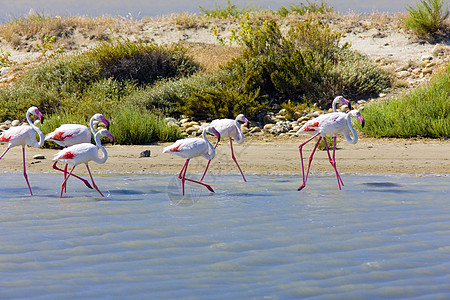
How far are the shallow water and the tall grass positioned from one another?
9.72 feet

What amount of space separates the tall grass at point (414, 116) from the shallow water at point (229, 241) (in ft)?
9.72

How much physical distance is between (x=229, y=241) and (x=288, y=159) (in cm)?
475

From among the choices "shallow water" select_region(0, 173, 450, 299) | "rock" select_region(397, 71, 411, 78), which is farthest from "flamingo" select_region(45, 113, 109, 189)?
"rock" select_region(397, 71, 411, 78)

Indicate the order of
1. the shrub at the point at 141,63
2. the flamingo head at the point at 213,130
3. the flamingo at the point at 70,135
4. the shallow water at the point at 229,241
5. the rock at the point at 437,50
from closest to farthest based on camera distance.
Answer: the shallow water at the point at 229,241 < the flamingo head at the point at 213,130 < the flamingo at the point at 70,135 < the shrub at the point at 141,63 < the rock at the point at 437,50

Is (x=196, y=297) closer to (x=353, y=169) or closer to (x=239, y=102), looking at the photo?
(x=353, y=169)

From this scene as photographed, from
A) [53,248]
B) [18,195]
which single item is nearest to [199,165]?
[18,195]

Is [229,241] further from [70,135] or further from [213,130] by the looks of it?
[70,135]

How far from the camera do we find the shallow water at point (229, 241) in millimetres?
4070

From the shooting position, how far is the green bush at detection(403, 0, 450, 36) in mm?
19609

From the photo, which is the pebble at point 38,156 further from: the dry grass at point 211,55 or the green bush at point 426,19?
the green bush at point 426,19

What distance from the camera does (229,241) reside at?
5.25 meters

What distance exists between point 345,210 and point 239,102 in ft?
22.1

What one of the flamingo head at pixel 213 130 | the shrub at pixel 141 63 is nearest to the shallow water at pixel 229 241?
the flamingo head at pixel 213 130

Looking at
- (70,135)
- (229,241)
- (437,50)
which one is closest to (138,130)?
(70,135)
